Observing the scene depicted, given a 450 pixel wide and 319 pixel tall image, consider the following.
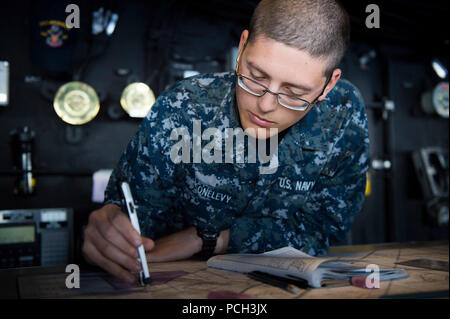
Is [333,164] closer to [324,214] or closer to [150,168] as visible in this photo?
[324,214]

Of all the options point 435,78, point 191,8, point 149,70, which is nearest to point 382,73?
point 435,78

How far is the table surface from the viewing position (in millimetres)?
830

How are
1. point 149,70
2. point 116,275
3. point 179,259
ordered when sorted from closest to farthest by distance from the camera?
point 116,275 → point 179,259 → point 149,70

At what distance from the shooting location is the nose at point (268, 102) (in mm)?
1241

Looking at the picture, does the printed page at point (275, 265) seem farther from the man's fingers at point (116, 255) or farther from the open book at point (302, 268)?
the man's fingers at point (116, 255)


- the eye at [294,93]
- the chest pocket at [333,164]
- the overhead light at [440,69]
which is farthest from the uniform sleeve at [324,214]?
the overhead light at [440,69]

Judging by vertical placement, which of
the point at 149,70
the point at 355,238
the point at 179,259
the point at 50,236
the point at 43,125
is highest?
the point at 149,70

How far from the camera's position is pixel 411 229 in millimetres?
4555

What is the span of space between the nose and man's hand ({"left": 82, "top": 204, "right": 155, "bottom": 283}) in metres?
0.55

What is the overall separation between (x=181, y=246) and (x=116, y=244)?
0.39 m

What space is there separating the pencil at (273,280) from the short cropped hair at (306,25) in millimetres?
671

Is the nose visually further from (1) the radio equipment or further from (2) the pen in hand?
(1) the radio equipment
